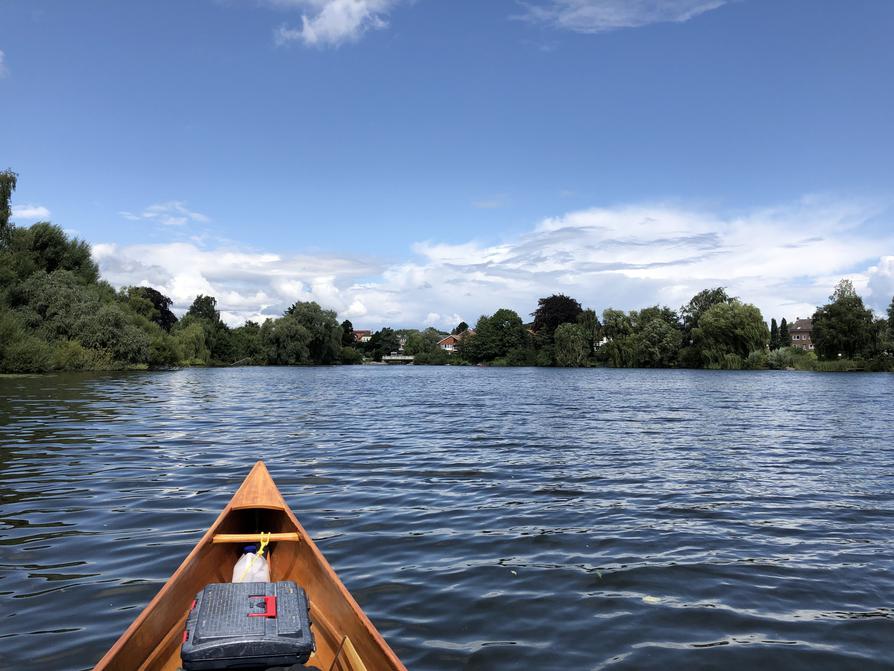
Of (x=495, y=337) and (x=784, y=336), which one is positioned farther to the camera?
(x=784, y=336)

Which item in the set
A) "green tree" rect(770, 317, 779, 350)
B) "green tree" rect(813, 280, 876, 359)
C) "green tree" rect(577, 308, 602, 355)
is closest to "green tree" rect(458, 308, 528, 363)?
"green tree" rect(577, 308, 602, 355)

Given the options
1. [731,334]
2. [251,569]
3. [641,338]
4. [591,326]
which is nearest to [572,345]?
[591,326]

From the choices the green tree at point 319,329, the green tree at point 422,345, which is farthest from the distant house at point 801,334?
the green tree at point 319,329

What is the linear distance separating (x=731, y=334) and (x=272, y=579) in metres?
78.7

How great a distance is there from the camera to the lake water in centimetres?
513

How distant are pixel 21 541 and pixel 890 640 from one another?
30.2 feet

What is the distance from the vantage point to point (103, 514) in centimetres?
866

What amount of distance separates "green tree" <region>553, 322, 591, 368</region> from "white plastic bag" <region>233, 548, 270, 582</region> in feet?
297

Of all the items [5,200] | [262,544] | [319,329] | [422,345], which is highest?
[5,200]

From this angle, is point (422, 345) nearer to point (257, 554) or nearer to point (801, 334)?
point (801, 334)

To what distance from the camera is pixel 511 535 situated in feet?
26.3

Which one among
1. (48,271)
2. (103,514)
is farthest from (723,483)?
(48,271)

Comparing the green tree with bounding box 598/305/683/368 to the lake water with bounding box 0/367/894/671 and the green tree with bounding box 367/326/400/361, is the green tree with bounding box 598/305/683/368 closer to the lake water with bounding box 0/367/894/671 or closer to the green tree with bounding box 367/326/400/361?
the lake water with bounding box 0/367/894/671

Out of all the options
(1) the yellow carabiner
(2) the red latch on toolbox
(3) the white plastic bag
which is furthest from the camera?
(1) the yellow carabiner
